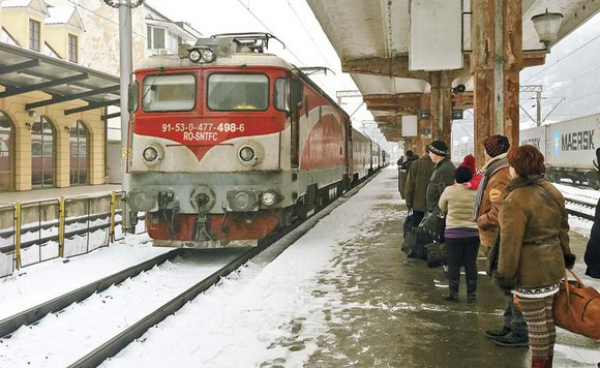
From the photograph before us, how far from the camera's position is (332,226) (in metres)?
12.3

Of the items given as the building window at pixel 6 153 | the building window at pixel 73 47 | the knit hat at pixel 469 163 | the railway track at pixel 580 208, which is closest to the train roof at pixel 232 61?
the knit hat at pixel 469 163

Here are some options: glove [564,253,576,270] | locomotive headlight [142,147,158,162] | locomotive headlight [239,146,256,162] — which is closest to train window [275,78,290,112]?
locomotive headlight [239,146,256,162]

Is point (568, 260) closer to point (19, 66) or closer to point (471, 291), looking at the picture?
point (471, 291)

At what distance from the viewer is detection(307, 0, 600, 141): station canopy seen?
404 inches

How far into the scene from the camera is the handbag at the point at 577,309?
336 centimetres

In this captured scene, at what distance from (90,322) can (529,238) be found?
457 centimetres

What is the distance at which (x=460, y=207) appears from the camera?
5.60 metres

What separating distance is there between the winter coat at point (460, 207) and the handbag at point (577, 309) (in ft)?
6.36

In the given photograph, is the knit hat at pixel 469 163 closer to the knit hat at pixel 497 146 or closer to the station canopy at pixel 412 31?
the knit hat at pixel 497 146

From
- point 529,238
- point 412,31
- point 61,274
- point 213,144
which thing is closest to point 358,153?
point 412,31

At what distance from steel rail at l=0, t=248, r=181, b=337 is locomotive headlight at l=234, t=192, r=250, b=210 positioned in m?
1.64

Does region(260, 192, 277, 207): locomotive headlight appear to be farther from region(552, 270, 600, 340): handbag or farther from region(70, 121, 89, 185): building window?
region(70, 121, 89, 185): building window

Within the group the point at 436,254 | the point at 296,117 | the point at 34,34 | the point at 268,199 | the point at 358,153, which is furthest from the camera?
the point at 358,153

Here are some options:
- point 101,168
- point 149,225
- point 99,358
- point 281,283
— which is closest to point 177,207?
point 149,225
